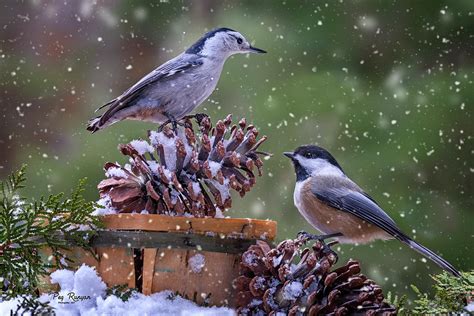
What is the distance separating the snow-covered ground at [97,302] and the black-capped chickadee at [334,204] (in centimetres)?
53

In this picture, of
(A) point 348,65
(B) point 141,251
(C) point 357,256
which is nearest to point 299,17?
(A) point 348,65

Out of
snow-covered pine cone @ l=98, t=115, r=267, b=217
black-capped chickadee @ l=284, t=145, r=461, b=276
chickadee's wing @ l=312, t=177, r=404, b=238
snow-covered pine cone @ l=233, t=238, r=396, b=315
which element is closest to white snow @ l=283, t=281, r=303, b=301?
snow-covered pine cone @ l=233, t=238, r=396, b=315

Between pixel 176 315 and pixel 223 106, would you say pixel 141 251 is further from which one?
pixel 223 106

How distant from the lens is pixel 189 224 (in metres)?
1.30

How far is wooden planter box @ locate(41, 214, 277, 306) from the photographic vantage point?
1280 millimetres

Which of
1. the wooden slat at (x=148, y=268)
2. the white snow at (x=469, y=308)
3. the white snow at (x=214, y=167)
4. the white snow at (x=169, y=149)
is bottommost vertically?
→ the white snow at (x=469, y=308)

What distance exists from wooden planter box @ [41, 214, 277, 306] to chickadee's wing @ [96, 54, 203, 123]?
0.53 m

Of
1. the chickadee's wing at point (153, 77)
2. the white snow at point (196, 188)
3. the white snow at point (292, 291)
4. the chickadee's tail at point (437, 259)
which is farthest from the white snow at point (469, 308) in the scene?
the chickadee's wing at point (153, 77)

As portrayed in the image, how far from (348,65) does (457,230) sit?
83 cm

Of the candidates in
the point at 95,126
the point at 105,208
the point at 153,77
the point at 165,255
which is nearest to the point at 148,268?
the point at 165,255

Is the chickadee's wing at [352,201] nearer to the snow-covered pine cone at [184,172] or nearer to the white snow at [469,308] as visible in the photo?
the snow-covered pine cone at [184,172]

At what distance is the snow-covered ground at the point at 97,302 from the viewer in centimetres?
122

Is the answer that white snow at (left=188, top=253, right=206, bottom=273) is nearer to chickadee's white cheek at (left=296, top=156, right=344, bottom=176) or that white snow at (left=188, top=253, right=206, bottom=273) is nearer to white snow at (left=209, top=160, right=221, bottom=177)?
white snow at (left=209, top=160, right=221, bottom=177)

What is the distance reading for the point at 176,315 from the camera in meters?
1.24
